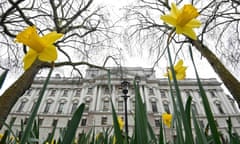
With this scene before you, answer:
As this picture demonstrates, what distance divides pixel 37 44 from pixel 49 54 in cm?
3

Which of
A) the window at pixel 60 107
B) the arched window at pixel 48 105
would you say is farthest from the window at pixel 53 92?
the window at pixel 60 107

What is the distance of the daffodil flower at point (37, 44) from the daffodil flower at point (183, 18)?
28cm

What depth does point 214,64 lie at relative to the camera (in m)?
3.61

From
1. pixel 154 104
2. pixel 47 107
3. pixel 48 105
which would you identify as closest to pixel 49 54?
pixel 154 104

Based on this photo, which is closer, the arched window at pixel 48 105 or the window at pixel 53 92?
the arched window at pixel 48 105

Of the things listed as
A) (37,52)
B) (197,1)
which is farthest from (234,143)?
(197,1)

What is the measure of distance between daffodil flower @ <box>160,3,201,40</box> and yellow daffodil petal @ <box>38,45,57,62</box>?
28 cm

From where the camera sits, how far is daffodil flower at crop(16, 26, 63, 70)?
312 mm

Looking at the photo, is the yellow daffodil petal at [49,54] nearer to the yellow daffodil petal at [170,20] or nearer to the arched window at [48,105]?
the yellow daffodil petal at [170,20]

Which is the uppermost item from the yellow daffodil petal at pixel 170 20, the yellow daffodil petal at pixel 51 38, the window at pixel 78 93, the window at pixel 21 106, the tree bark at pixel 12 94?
the window at pixel 78 93

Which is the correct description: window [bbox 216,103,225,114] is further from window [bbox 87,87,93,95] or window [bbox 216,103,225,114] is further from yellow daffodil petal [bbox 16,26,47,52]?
yellow daffodil petal [bbox 16,26,47,52]

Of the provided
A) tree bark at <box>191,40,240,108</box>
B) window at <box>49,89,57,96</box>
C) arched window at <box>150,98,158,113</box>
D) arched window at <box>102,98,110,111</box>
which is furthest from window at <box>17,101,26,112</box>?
tree bark at <box>191,40,240,108</box>

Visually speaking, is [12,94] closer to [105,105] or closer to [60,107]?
[105,105]

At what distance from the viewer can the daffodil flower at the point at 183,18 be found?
14.7 inches
